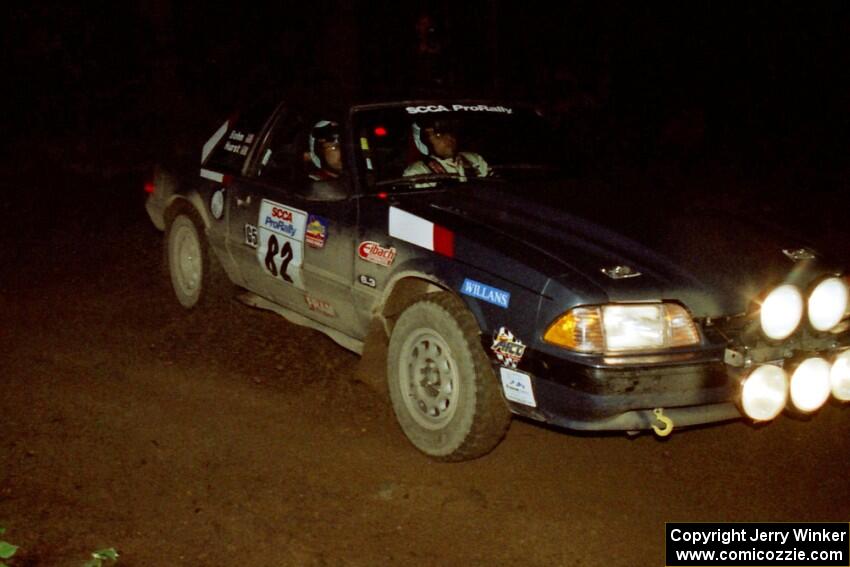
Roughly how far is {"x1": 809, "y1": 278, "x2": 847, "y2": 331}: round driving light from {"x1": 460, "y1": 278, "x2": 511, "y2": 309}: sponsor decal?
1.27 meters

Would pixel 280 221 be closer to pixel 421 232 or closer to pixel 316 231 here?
pixel 316 231

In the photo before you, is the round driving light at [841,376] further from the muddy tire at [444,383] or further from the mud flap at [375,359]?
the mud flap at [375,359]

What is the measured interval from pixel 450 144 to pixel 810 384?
2.32 meters

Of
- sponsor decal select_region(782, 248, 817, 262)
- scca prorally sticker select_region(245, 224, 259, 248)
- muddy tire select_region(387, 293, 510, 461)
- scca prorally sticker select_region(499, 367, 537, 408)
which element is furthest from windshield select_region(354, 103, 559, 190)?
sponsor decal select_region(782, 248, 817, 262)

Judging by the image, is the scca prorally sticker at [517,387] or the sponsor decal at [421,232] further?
the sponsor decal at [421,232]

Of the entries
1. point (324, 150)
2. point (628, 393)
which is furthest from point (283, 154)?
point (628, 393)

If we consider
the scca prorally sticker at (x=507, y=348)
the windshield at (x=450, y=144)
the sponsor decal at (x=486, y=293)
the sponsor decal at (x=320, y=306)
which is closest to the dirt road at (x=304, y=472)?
the sponsor decal at (x=320, y=306)

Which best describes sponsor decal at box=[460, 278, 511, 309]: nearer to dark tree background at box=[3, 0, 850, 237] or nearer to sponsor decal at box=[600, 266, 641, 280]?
sponsor decal at box=[600, 266, 641, 280]

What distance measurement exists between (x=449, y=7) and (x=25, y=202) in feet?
30.1

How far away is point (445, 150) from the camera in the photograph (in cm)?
575

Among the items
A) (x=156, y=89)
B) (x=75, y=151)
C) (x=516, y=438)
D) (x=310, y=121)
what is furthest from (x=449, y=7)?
(x=516, y=438)

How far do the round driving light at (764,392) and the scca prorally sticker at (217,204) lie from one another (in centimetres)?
347

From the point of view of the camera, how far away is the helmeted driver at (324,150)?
581 cm

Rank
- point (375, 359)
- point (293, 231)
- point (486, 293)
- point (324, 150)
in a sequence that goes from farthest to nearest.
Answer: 1. point (324, 150)
2. point (293, 231)
3. point (375, 359)
4. point (486, 293)
